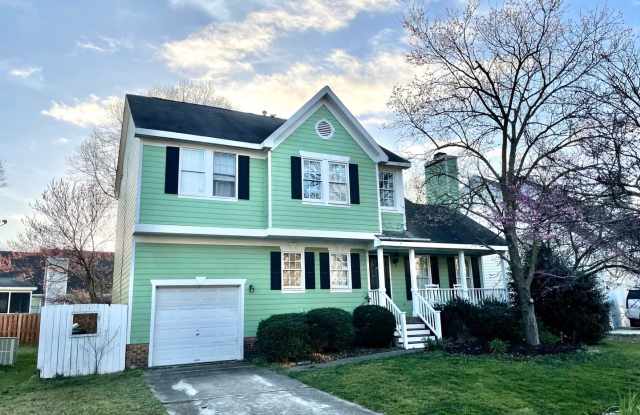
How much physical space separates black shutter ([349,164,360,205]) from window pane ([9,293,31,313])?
25.8 m

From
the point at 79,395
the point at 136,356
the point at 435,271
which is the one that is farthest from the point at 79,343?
the point at 435,271

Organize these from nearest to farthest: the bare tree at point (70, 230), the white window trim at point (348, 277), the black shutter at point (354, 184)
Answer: the white window trim at point (348, 277)
the black shutter at point (354, 184)
the bare tree at point (70, 230)

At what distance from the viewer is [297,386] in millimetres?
8820

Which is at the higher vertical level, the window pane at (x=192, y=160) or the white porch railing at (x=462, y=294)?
the window pane at (x=192, y=160)

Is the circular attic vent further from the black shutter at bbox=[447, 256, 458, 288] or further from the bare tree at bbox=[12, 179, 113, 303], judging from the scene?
the bare tree at bbox=[12, 179, 113, 303]

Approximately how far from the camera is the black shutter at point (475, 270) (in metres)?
18.5

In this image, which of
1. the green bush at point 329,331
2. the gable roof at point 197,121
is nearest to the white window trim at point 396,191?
the gable roof at point 197,121

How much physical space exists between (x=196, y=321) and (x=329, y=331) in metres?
3.78

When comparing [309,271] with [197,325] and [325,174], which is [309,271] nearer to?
[325,174]

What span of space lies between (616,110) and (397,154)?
11.5m

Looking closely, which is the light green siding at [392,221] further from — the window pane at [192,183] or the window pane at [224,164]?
A: the window pane at [192,183]

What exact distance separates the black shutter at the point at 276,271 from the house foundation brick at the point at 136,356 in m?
3.95

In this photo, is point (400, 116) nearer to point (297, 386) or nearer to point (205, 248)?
point (205, 248)

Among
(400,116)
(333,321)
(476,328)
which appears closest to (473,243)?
(476,328)
